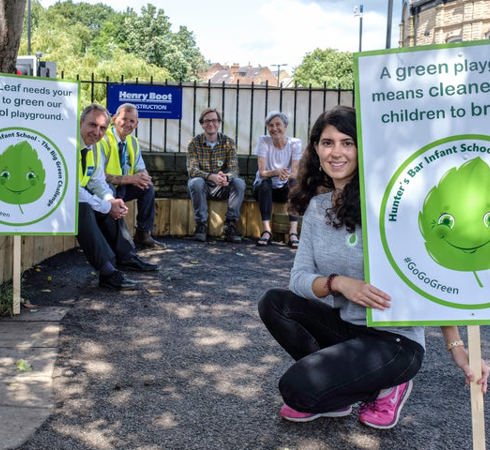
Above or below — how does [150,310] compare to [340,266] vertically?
below

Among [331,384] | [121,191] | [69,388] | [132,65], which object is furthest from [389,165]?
[132,65]

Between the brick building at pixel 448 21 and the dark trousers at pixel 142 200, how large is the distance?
37563 mm

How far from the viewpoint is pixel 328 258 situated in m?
3.12

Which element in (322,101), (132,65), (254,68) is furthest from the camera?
(254,68)

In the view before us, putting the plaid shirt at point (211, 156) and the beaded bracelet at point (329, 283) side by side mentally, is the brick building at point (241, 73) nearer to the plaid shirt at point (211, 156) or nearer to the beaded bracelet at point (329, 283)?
the plaid shirt at point (211, 156)

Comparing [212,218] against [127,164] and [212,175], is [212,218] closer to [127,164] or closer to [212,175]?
[212,175]

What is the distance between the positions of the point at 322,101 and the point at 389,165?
837 centimetres

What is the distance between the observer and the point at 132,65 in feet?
105

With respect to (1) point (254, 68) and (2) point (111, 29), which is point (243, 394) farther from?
(1) point (254, 68)

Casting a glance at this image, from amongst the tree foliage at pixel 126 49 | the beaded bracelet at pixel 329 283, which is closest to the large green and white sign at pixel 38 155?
the beaded bracelet at pixel 329 283

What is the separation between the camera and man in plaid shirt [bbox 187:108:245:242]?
8320 millimetres

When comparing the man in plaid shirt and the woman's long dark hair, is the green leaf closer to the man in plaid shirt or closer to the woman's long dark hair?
the woman's long dark hair

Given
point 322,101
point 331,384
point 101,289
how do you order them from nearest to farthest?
point 331,384 → point 101,289 → point 322,101

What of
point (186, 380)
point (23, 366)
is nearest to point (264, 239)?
point (186, 380)
